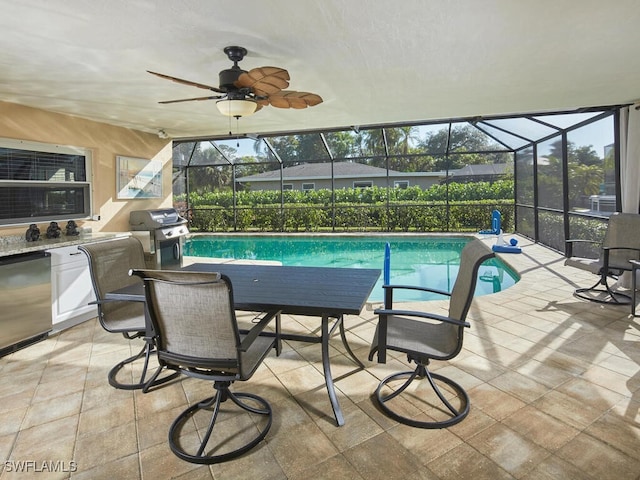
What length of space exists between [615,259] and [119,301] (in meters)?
5.27

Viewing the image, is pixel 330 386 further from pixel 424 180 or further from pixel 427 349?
pixel 424 180

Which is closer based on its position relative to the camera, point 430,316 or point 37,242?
point 430,316

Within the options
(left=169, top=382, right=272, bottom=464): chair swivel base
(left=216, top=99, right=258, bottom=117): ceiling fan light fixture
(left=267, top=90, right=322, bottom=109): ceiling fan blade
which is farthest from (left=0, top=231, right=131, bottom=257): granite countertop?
(left=267, top=90, right=322, bottom=109): ceiling fan blade

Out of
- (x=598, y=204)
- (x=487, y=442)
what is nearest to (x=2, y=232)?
(x=487, y=442)

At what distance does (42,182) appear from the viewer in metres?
4.26

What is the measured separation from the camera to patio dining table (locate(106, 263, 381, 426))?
2.06m

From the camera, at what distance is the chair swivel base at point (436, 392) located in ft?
6.62

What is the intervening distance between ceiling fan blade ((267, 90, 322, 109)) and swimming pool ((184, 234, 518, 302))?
3.22 meters

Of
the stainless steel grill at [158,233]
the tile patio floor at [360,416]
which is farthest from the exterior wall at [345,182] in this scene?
the tile patio floor at [360,416]

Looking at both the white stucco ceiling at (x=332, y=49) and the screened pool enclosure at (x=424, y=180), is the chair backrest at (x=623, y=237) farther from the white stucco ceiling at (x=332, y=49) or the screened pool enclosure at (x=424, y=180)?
the white stucco ceiling at (x=332, y=49)

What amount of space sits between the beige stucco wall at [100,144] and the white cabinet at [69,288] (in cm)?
90

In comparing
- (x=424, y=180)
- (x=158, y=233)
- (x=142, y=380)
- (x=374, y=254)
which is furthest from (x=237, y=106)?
(x=424, y=180)

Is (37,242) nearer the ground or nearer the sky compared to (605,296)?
nearer the sky

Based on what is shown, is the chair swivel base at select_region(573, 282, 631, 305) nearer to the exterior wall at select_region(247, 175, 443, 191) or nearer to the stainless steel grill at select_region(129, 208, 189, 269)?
the stainless steel grill at select_region(129, 208, 189, 269)
